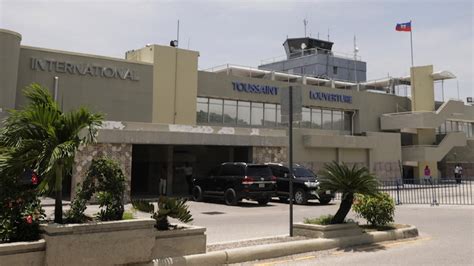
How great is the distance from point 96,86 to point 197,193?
10487 millimetres

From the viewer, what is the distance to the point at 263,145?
28.2 metres

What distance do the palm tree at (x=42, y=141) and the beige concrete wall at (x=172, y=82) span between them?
24606 mm

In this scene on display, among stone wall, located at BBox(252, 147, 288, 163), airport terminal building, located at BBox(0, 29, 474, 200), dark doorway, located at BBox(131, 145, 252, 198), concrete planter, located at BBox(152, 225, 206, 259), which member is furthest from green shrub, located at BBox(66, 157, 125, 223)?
dark doorway, located at BBox(131, 145, 252, 198)

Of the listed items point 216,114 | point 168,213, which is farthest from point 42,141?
point 216,114

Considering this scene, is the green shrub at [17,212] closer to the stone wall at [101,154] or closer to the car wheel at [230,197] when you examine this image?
the stone wall at [101,154]

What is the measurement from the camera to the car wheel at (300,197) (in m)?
22.9

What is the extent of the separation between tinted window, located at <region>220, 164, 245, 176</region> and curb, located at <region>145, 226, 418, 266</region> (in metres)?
10.6

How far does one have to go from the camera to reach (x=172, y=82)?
3278cm

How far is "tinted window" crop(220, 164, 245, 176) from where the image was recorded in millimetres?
21603

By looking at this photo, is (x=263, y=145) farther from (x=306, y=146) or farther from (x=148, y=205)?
(x=148, y=205)

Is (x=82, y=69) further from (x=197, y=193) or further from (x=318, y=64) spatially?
(x=318, y=64)

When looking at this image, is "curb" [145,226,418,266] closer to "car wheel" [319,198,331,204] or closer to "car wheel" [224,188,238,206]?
"car wheel" [224,188,238,206]

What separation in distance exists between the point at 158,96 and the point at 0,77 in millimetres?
10566

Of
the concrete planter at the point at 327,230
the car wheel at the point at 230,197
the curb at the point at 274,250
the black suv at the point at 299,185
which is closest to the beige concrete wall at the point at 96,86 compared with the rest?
the car wheel at the point at 230,197
